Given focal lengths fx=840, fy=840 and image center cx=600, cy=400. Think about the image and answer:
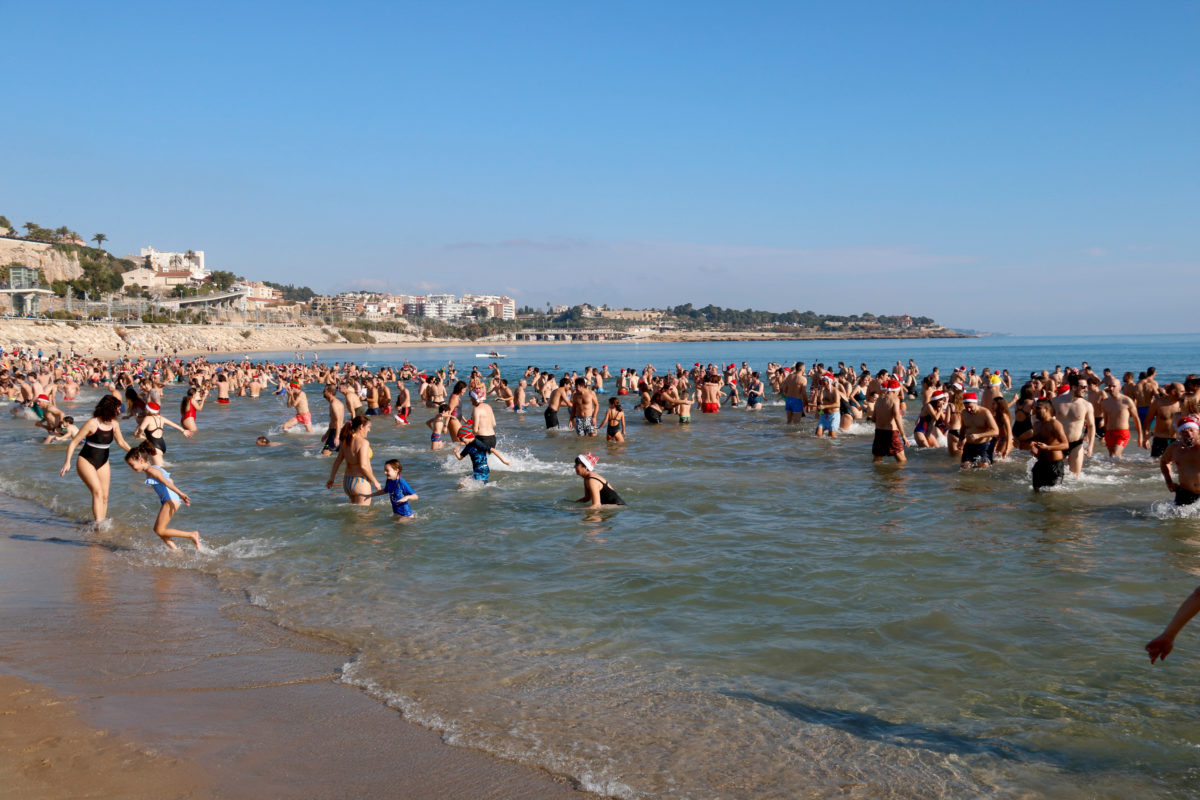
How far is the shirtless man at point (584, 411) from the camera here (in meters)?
17.7

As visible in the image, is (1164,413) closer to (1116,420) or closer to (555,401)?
(1116,420)

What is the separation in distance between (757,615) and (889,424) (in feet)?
26.1

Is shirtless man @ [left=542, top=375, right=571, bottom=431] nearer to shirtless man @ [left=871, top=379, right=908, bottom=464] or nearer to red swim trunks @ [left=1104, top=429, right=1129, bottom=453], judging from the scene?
shirtless man @ [left=871, top=379, right=908, bottom=464]

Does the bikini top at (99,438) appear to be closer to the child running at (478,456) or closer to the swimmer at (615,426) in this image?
the child running at (478,456)

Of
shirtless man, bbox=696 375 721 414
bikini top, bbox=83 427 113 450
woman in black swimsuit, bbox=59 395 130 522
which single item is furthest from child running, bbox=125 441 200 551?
shirtless man, bbox=696 375 721 414

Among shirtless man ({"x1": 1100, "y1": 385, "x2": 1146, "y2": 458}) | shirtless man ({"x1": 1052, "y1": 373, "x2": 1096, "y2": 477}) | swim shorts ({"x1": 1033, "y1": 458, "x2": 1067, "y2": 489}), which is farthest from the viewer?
shirtless man ({"x1": 1100, "y1": 385, "x2": 1146, "y2": 458})

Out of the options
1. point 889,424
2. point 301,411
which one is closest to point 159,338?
point 301,411

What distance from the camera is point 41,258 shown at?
4609 inches

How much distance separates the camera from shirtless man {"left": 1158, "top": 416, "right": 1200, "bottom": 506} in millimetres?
8547

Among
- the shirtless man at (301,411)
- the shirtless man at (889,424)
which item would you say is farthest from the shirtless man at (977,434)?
the shirtless man at (301,411)

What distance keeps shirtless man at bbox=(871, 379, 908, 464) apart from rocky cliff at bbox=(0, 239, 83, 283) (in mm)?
125006

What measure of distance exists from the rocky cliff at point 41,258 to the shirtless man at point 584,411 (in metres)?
119

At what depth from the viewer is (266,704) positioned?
473 centimetres

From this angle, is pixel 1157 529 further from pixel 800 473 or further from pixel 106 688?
pixel 106 688
